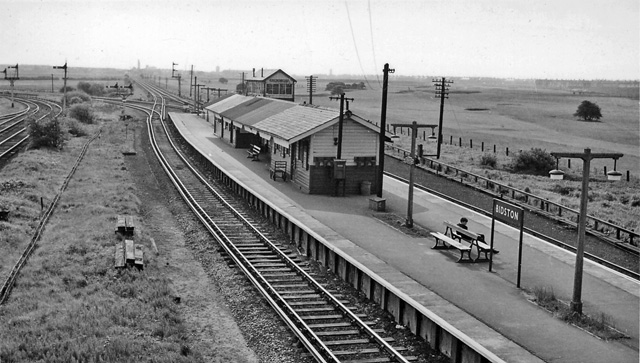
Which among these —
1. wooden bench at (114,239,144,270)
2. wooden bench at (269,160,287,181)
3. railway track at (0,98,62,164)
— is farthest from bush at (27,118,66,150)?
wooden bench at (114,239,144,270)

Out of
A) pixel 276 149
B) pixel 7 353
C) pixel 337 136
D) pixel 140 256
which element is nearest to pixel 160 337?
pixel 7 353

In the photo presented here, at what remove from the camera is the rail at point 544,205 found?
20750 mm

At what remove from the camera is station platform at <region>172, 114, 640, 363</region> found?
11.6 meters

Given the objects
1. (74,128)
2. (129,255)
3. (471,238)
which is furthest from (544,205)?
(74,128)

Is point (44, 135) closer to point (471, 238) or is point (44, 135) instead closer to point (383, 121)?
point (383, 121)

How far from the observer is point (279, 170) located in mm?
30297

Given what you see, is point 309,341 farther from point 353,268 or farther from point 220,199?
point 220,199

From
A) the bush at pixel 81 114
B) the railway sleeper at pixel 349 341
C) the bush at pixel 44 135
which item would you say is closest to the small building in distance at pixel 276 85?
the bush at pixel 81 114

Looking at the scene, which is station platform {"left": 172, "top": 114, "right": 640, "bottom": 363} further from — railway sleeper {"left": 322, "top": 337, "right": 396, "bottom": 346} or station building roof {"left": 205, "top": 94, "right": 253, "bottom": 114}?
station building roof {"left": 205, "top": 94, "right": 253, "bottom": 114}

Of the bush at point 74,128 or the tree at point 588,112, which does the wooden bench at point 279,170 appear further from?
the tree at point 588,112

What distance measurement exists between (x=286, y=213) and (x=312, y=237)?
116 inches

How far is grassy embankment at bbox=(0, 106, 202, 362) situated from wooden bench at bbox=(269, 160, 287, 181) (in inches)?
269

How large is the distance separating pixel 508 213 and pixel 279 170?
15.5m

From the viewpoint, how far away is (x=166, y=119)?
68.2 m
